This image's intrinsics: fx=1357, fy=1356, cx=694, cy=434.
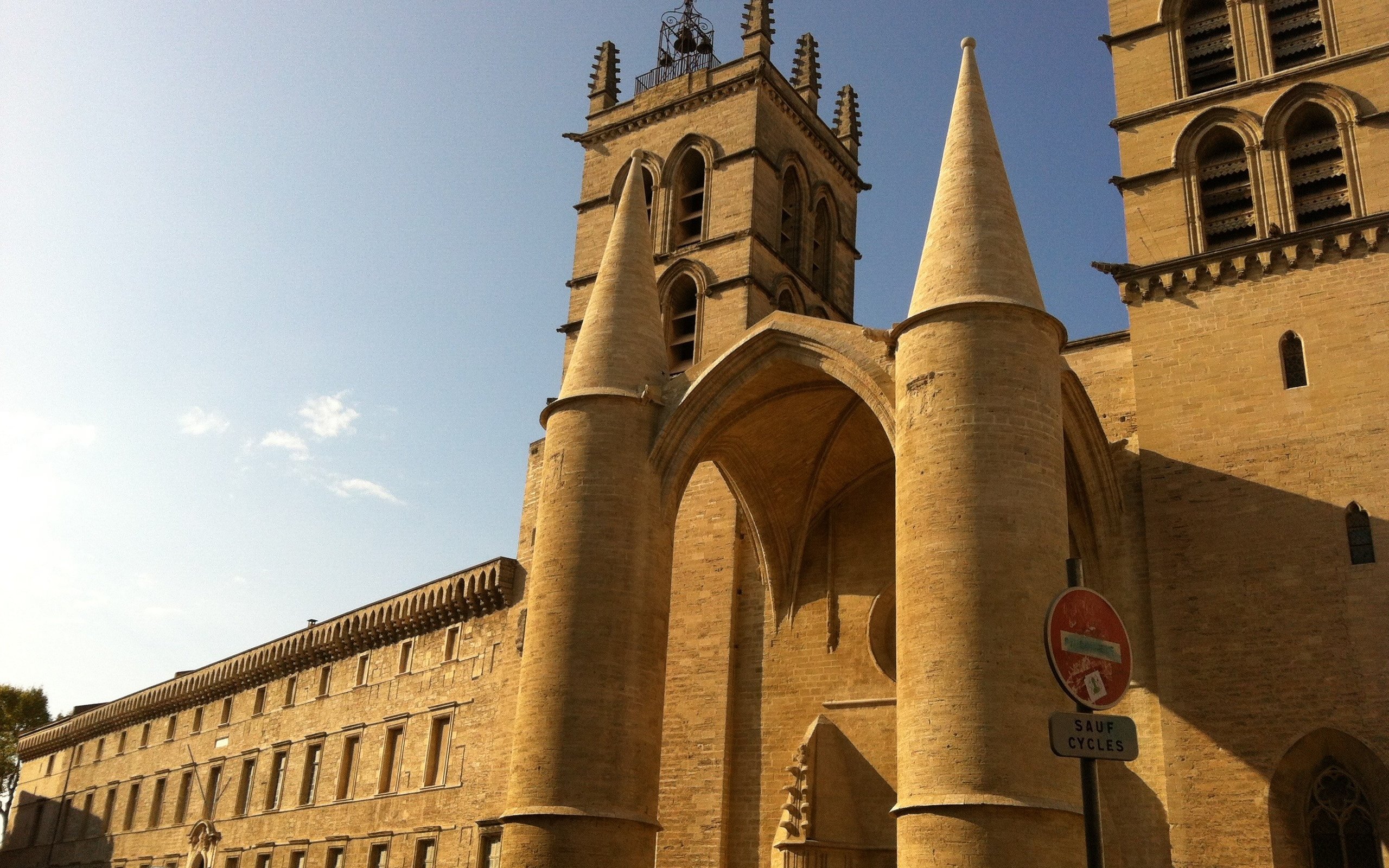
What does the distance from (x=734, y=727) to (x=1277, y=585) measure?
6.87 meters

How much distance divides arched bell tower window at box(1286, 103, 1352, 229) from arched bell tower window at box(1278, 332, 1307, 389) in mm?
1397

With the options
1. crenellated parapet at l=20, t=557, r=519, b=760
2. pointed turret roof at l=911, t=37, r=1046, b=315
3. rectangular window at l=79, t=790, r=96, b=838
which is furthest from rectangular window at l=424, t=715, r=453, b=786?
rectangular window at l=79, t=790, r=96, b=838

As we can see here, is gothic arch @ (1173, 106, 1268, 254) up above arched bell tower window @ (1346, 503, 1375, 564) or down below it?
above

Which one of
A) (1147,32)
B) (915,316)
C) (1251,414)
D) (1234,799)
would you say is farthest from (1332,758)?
(1147,32)

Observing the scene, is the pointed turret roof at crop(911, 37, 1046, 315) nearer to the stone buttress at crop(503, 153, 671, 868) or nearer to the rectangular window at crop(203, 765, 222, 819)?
the stone buttress at crop(503, 153, 671, 868)

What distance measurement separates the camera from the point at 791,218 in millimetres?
23750

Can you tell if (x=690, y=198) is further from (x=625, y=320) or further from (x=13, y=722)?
(x=13, y=722)

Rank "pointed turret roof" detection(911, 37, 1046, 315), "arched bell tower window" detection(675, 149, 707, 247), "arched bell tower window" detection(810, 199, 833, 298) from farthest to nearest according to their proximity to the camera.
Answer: "arched bell tower window" detection(810, 199, 833, 298) → "arched bell tower window" detection(675, 149, 707, 247) → "pointed turret roof" detection(911, 37, 1046, 315)

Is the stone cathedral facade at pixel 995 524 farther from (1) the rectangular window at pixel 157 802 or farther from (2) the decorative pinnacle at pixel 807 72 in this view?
(1) the rectangular window at pixel 157 802

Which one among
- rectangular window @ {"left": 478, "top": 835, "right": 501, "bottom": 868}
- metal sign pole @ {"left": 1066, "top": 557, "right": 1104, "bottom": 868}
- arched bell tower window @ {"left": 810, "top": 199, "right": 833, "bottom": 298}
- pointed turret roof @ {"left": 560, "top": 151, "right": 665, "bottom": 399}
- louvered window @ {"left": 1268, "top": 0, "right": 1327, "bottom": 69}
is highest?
arched bell tower window @ {"left": 810, "top": 199, "right": 833, "bottom": 298}

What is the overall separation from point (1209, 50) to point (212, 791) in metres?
26.0

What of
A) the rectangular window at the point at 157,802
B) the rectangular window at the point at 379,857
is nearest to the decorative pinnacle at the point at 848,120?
the rectangular window at the point at 379,857

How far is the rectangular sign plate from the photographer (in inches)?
247

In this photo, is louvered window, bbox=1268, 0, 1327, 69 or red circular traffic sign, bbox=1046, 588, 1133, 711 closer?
red circular traffic sign, bbox=1046, 588, 1133, 711
